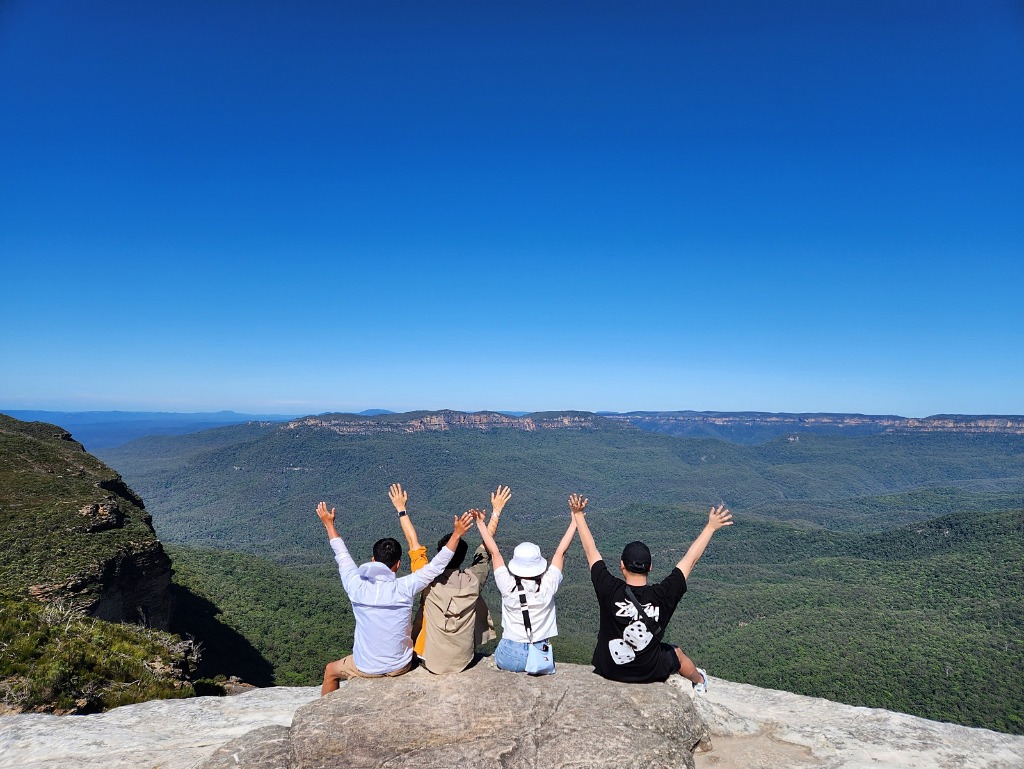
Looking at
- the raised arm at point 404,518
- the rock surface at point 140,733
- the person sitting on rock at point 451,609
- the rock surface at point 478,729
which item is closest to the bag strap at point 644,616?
the rock surface at point 478,729

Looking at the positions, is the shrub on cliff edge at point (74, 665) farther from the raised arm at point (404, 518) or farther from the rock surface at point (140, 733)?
the raised arm at point (404, 518)

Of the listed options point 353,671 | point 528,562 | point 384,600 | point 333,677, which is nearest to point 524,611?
point 528,562

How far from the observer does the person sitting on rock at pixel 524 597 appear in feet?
23.3

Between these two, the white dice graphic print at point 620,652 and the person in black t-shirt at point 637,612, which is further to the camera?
the white dice graphic print at point 620,652

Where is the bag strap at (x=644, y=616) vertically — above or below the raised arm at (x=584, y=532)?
below

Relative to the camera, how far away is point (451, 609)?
7.35 meters

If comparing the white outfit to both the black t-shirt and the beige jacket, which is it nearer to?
the beige jacket

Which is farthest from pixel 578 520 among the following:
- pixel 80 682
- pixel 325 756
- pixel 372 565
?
pixel 80 682

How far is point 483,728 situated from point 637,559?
282 centimetres

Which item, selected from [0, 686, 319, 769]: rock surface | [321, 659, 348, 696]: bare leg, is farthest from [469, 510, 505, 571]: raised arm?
[0, 686, 319, 769]: rock surface

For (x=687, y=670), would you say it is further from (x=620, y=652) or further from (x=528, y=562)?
(x=528, y=562)

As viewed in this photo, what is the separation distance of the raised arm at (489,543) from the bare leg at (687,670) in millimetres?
2921

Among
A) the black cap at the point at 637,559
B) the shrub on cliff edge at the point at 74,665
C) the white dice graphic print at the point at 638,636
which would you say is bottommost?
the shrub on cliff edge at the point at 74,665

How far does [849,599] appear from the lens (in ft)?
223
